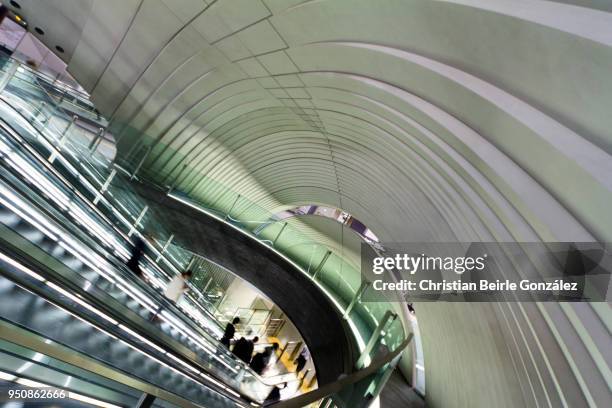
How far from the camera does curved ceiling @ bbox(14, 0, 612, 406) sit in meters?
2.64

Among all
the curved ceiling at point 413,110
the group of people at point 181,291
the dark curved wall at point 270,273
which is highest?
the curved ceiling at point 413,110

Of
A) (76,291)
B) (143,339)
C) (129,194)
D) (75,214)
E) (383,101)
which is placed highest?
(383,101)

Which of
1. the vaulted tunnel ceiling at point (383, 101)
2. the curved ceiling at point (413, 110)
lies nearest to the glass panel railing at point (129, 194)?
the curved ceiling at point (413, 110)

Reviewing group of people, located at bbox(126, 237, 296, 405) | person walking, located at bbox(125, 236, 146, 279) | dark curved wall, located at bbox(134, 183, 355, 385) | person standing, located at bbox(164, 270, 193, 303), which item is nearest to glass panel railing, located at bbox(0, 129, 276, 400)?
group of people, located at bbox(126, 237, 296, 405)

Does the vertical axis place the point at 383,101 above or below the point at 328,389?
above

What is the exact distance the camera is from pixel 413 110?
5895 millimetres

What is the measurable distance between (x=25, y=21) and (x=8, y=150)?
1347cm

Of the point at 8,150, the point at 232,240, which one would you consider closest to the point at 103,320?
the point at 8,150

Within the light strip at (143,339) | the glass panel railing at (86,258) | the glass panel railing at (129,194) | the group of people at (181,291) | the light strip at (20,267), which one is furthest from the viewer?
the group of people at (181,291)

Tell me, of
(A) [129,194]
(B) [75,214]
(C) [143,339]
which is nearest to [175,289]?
(A) [129,194]

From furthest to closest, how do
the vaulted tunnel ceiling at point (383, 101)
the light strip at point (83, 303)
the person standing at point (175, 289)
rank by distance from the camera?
the person standing at point (175, 289) < the light strip at point (83, 303) < the vaulted tunnel ceiling at point (383, 101)

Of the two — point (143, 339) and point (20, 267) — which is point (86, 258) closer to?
point (143, 339)

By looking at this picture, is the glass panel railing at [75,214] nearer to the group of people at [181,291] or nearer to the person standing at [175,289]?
the group of people at [181,291]

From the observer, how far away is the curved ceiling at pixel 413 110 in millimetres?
2637
